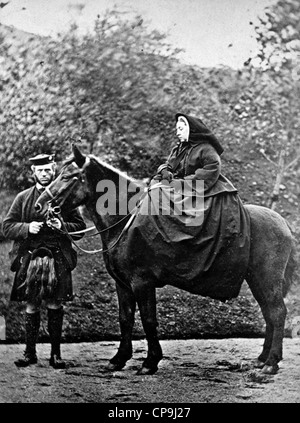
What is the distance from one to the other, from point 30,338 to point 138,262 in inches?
50.3

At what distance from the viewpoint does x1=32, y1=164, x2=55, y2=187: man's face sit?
7.12 metres

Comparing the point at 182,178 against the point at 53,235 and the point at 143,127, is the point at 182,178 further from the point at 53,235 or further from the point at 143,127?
the point at 53,235

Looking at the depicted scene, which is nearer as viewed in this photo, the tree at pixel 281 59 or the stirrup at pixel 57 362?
the stirrup at pixel 57 362

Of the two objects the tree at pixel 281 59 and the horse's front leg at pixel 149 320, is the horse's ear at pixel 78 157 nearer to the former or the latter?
the horse's front leg at pixel 149 320

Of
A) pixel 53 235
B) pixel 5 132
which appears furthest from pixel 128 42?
pixel 53 235

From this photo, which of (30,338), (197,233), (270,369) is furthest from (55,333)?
(270,369)

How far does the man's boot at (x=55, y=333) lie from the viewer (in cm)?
695

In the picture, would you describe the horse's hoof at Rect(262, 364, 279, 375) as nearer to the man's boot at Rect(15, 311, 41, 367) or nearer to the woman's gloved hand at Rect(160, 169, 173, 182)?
the woman's gloved hand at Rect(160, 169, 173, 182)

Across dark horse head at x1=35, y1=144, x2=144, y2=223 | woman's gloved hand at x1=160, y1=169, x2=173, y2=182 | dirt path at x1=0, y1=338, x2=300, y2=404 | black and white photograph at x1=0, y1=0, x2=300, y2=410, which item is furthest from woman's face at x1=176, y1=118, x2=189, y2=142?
dirt path at x1=0, y1=338, x2=300, y2=404

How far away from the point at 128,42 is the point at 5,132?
1515mm

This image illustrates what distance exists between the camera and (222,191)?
674 centimetres

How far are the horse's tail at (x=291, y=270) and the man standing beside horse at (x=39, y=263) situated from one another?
76.0 inches

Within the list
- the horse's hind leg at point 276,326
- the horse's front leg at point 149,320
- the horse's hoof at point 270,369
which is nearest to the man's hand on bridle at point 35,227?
the horse's front leg at point 149,320

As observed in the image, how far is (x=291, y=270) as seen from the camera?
6984mm
